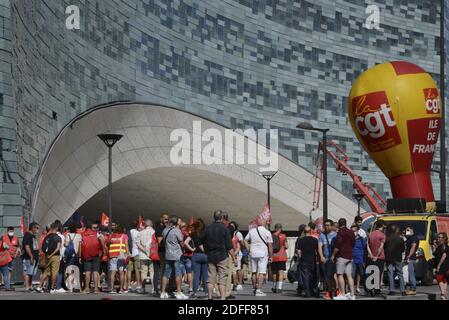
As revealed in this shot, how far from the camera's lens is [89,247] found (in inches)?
976

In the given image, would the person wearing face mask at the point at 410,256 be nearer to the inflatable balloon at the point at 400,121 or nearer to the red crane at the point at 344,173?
the inflatable balloon at the point at 400,121

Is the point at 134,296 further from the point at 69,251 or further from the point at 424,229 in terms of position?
the point at 424,229

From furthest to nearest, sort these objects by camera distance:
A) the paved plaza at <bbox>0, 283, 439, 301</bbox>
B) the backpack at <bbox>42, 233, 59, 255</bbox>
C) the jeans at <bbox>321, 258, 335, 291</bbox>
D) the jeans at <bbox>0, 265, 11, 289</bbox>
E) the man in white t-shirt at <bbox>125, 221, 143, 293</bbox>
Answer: the man in white t-shirt at <bbox>125, 221, 143, 293</bbox> → the jeans at <bbox>0, 265, 11, 289</bbox> → the backpack at <bbox>42, 233, 59, 255</bbox> → the jeans at <bbox>321, 258, 335, 291</bbox> → the paved plaza at <bbox>0, 283, 439, 301</bbox>

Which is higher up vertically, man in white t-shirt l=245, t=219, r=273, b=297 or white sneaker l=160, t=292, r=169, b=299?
man in white t-shirt l=245, t=219, r=273, b=297

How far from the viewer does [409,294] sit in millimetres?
25203

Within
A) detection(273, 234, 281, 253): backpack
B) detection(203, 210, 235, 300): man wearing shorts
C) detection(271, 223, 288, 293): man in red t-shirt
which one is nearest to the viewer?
detection(203, 210, 235, 300): man wearing shorts

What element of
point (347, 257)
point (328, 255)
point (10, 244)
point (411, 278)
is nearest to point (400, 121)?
point (411, 278)

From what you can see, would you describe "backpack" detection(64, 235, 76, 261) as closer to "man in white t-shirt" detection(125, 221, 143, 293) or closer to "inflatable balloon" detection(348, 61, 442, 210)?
"man in white t-shirt" detection(125, 221, 143, 293)

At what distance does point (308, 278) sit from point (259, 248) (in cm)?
133

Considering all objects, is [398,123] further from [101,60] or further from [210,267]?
[210,267]

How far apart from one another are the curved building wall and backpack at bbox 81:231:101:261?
6651mm

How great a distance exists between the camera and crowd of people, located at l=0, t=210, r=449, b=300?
75.7 ft

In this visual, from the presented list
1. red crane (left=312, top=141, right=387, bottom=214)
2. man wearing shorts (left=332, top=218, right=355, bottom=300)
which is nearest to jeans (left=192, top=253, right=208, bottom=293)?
man wearing shorts (left=332, top=218, right=355, bottom=300)

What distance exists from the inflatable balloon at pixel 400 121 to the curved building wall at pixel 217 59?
11.3 metres
